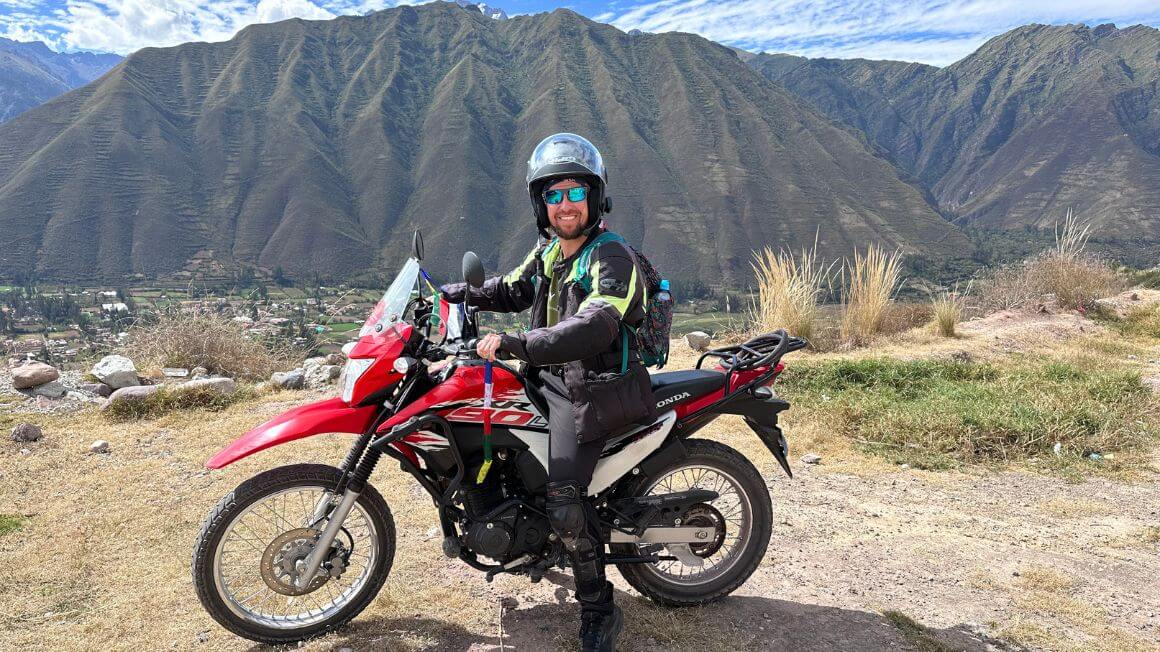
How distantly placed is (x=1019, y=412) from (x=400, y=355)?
5.53 meters

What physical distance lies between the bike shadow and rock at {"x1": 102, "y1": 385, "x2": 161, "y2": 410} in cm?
490

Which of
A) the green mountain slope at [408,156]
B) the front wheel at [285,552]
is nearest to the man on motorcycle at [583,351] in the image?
the front wheel at [285,552]

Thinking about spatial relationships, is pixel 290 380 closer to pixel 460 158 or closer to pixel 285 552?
pixel 285 552

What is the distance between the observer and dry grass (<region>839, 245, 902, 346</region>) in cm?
940

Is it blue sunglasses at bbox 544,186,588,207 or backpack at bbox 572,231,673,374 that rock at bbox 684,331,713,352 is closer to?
backpack at bbox 572,231,673,374

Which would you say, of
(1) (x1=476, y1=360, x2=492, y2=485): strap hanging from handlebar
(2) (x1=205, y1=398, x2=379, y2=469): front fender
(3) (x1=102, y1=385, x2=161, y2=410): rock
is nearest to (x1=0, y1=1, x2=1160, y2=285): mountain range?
(3) (x1=102, y1=385, x2=161, y2=410): rock

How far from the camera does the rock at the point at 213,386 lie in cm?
673

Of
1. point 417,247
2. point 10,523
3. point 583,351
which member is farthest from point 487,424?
point 10,523

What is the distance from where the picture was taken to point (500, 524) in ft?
8.73

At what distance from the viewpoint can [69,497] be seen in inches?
175

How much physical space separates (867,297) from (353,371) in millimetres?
8806

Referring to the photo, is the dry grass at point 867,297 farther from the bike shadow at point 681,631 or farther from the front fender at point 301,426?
the front fender at point 301,426

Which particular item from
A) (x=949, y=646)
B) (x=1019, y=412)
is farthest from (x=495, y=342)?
(x=1019, y=412)

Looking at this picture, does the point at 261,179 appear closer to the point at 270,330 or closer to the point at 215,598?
the point at 270,330
